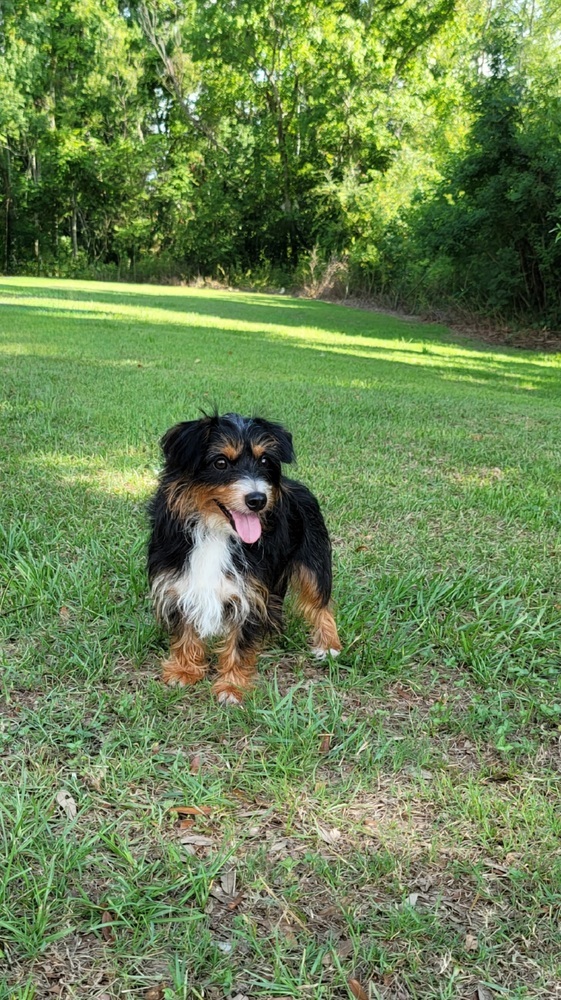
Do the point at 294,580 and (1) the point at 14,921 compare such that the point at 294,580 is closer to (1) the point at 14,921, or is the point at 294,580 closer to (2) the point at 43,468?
(1) the point at 14,921

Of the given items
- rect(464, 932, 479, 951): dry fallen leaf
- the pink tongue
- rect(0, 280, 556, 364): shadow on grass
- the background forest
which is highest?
the background forest

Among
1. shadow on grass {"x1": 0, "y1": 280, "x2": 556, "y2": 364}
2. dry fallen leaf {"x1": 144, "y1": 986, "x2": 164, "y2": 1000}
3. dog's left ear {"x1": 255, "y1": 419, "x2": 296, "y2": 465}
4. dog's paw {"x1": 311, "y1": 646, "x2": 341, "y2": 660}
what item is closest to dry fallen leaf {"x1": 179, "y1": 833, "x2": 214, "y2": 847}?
dry fallen leaf {"x1": 144, "y1": 986, "x2": 164, "y2": 1000}

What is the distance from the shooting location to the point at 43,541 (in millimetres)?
3842

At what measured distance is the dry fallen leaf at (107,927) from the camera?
171 centimetres

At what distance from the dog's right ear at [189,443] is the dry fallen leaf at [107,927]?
1453 mm

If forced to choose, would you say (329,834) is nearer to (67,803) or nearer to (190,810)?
(190,810)

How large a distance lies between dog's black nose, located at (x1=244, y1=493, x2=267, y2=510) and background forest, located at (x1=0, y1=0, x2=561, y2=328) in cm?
1625

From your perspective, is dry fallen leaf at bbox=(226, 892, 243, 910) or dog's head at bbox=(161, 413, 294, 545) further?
dog's head at bbox=(161, 413, 294, 545)

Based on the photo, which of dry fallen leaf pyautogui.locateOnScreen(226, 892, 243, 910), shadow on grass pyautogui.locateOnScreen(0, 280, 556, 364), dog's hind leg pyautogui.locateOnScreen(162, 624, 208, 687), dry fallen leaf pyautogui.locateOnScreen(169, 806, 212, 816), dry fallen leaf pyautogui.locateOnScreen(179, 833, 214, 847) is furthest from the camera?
shadow on grass pyautogui.locateOnScreen(0, 280, 556, 364)

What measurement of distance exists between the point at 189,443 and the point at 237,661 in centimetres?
90

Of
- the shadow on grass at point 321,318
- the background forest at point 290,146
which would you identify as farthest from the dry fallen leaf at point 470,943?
the background forest at point 290,146

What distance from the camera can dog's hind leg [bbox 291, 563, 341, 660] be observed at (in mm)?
3080

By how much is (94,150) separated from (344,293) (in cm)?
1898

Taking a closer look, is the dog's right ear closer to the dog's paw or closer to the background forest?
the dog's paw
